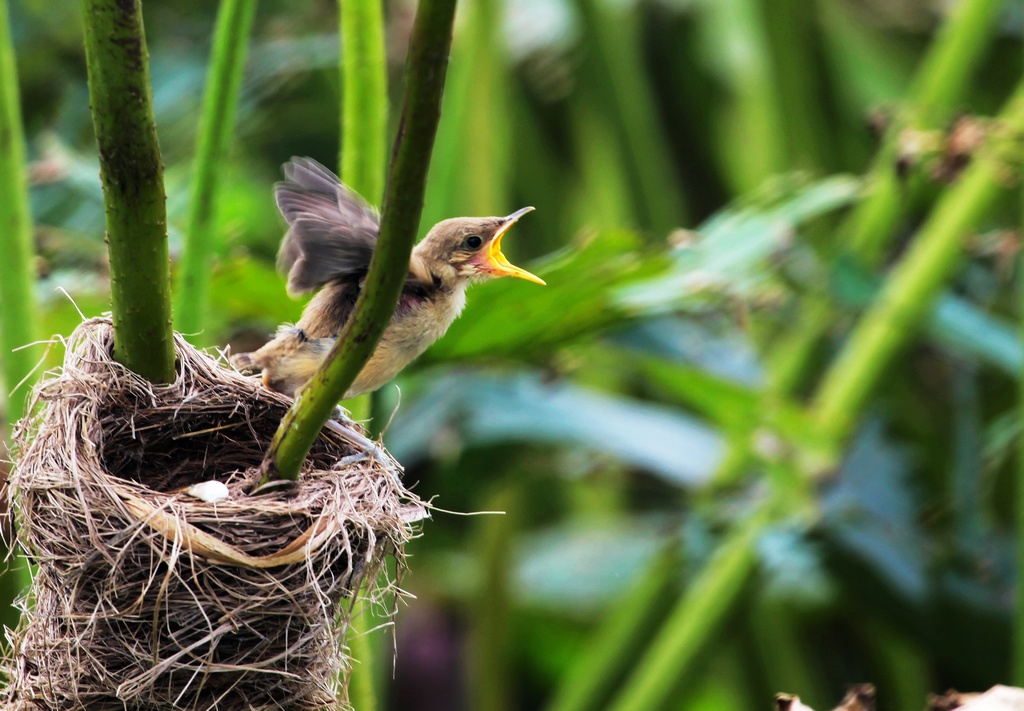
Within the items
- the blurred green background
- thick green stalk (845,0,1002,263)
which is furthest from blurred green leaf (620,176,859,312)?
thick green stalk (845,0,1002,263)

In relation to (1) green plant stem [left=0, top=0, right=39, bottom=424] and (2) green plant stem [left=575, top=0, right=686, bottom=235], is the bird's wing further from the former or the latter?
(2) green plant stem [left=575, top=0, right=686, bottom=235]

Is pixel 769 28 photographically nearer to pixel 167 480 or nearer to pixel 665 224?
pixel 665 224

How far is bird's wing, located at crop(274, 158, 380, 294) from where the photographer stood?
1.36m

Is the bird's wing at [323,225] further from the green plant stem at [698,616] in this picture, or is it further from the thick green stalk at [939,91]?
the thick green stalk at [939,91]

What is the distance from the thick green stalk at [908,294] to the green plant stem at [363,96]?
55.6 inches

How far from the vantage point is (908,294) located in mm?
2723

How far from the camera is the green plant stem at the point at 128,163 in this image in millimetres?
983

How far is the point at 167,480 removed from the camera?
1495 mm

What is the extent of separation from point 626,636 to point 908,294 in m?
1.06

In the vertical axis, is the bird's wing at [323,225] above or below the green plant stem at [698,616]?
above

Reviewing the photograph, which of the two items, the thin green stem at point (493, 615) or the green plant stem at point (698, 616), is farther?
the thin green stem at point (493, 615)

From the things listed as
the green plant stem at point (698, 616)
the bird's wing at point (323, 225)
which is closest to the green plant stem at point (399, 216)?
the bird's wing at point (323, 225)

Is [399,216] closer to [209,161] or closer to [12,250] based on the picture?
[209,161]

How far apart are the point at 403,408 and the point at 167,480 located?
1342 millimetres
